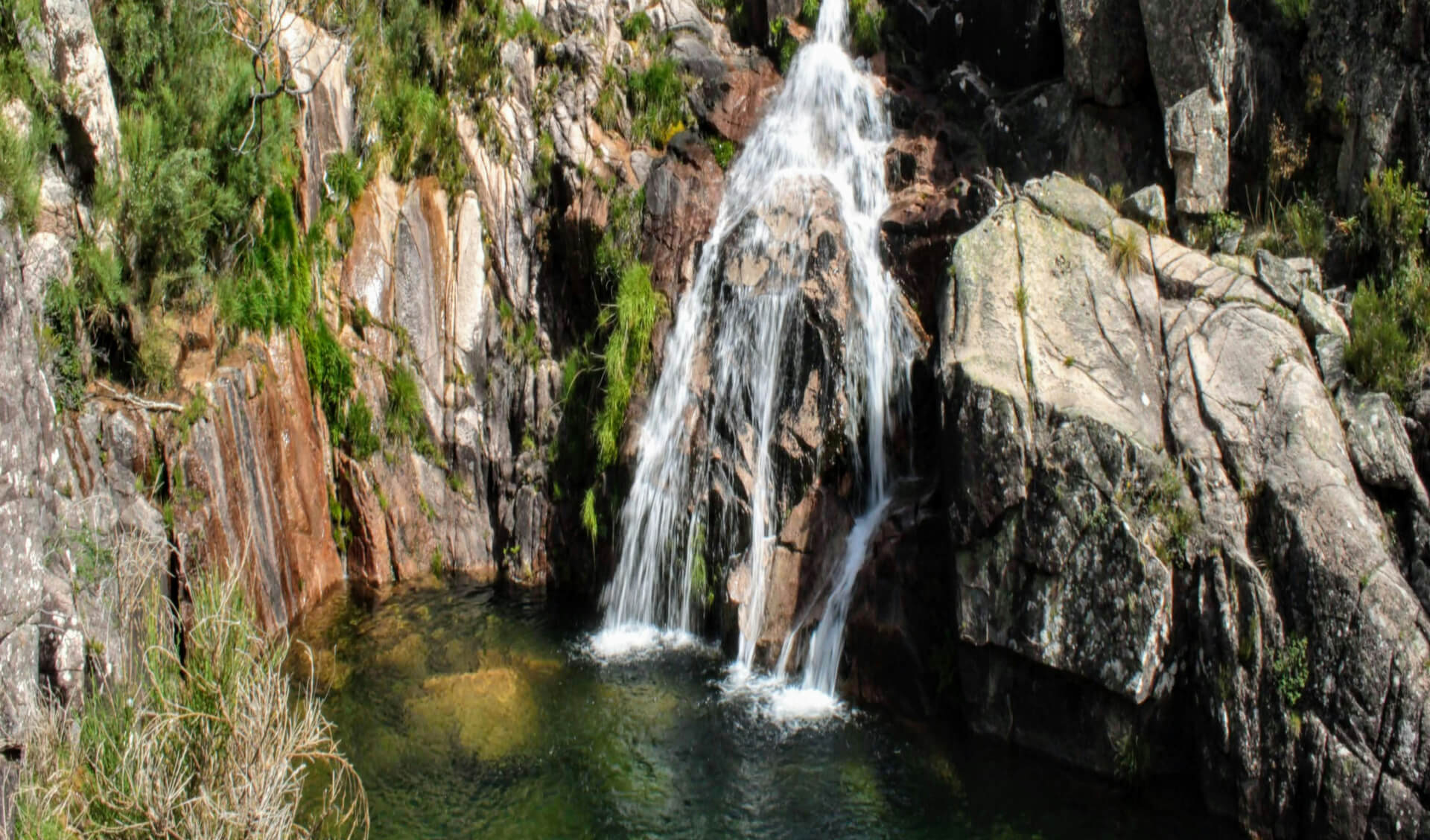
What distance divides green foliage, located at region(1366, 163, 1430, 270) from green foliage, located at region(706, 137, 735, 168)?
6.95 metres

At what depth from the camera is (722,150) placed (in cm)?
1283

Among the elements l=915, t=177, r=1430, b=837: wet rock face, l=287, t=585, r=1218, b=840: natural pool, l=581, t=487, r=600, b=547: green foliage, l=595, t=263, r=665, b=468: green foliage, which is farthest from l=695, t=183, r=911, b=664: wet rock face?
l=581, t=487, r=600, b=547: green foliage

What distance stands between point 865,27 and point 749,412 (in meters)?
6.73

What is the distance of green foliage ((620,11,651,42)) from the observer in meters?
13.9

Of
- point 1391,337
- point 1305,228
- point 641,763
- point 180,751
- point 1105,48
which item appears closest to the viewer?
point 180,751

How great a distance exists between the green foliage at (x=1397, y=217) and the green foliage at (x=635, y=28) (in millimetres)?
9195

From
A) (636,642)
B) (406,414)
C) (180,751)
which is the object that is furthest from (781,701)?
(406,414)

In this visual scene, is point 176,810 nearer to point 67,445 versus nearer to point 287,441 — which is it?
point 67,445

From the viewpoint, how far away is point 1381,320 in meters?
7.51

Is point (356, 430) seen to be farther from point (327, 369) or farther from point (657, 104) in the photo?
point (657, 104)

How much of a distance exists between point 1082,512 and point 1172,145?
4.72m

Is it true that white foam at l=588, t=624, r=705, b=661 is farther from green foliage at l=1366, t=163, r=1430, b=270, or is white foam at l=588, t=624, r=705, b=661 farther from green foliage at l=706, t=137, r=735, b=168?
green foliage at l=1366, t=163, r=1430, b=270

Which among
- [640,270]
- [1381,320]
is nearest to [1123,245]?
[1381,320]

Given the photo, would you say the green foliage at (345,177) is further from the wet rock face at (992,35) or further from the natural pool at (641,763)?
the wet rock face at (992,35)
